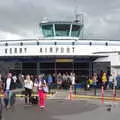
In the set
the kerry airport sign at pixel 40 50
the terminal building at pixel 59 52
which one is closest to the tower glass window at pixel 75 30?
the terminal building at pixel 59 52

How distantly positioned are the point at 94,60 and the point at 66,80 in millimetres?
10715

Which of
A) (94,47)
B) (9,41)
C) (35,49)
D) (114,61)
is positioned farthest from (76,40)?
(114,61)

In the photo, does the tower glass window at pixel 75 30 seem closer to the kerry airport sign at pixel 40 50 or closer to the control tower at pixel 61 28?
the control tower at pixel 61 28

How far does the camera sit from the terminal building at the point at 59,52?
45.8 metres

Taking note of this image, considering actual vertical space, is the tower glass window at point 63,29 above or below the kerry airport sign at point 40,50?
above

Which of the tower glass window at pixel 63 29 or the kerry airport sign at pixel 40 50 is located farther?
the tower glass window at pixel 63 29

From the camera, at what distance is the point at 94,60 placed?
4428 centimetres

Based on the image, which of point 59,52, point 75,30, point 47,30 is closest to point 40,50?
point 59,52

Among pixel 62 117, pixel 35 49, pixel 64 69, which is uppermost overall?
pixel 35 49

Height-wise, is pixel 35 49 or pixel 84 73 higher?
pixel 35 49

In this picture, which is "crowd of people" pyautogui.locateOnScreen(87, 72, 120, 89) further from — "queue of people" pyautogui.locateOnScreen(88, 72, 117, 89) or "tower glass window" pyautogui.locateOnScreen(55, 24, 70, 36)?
"tower glass window" pyautogui.locateOnScreen(55, 24, 70, 36)

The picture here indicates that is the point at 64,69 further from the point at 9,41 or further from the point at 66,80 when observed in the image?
the point at 9,41

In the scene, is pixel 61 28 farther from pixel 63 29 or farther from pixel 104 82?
pixel 104 82

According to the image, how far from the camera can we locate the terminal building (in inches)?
1801
